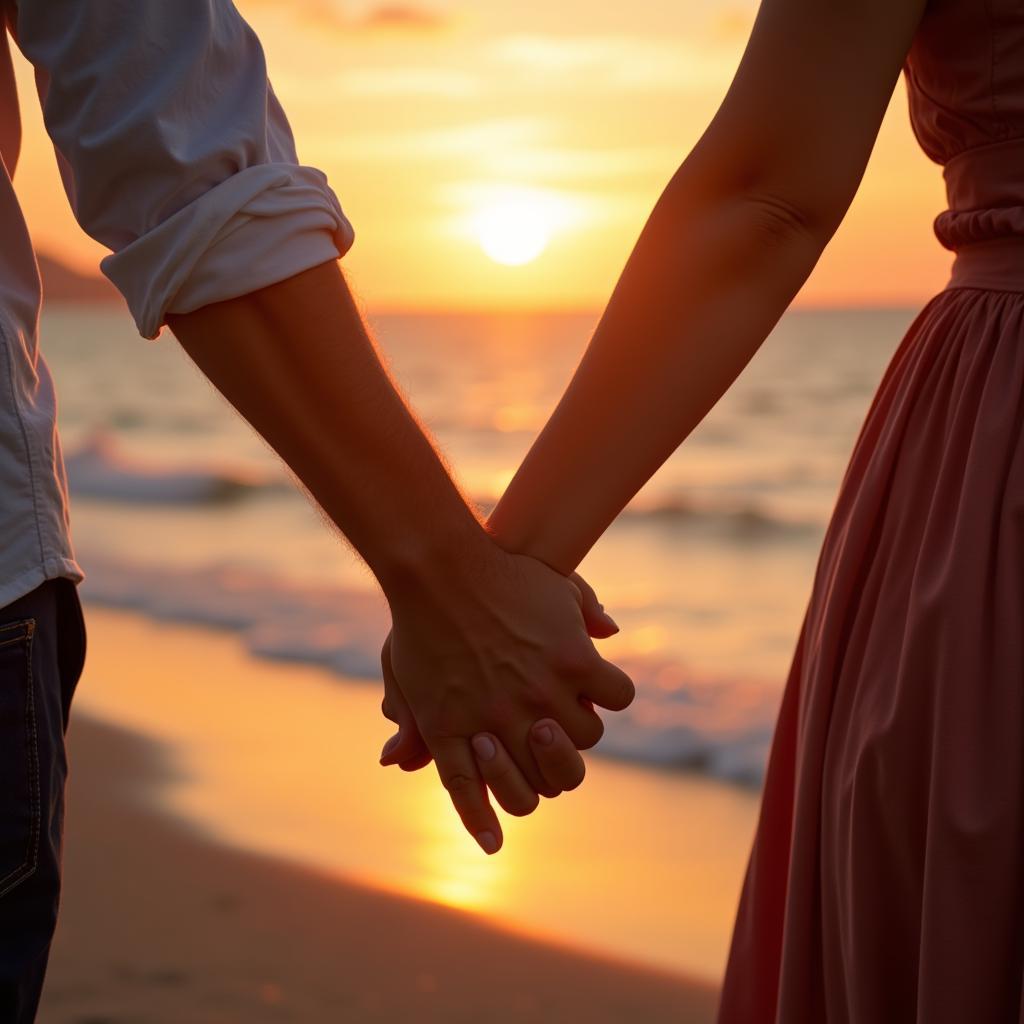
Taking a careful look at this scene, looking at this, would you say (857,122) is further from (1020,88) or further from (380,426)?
(380,426)

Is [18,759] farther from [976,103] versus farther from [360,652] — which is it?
[360,652]

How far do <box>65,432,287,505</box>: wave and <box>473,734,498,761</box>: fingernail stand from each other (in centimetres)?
1431

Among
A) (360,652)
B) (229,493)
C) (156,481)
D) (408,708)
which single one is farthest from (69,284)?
(408,708)

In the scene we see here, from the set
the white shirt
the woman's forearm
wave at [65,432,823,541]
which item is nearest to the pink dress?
the woman's forearm

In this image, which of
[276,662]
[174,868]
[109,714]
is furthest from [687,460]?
[174,868]

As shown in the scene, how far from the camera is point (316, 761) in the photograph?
5.41 metres

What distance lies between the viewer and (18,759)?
1358 mm

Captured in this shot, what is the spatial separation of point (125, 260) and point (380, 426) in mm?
324

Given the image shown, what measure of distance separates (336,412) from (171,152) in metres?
0.33

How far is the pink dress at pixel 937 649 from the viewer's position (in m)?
1.35

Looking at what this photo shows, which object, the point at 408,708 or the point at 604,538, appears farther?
the point at 604,538

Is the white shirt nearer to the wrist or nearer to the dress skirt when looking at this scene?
the wrist

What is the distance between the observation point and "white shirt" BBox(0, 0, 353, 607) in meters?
1.28

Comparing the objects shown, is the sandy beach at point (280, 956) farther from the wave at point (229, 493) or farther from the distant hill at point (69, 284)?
the distant hill at point (69, 284)
